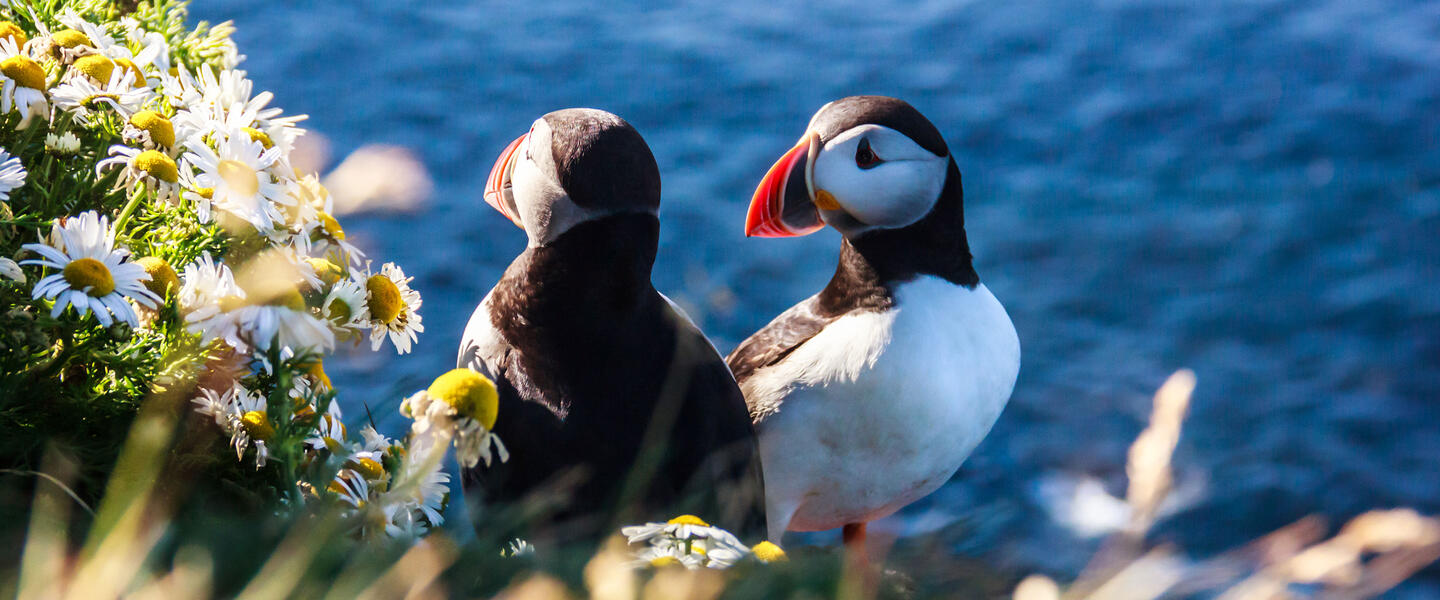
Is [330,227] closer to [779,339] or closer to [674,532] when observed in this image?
[674,532]

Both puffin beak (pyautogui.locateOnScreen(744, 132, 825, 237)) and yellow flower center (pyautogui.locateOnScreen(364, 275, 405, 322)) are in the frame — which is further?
puffin beak (pyautogui.locateOnScreen(744, 132, 825, 237))

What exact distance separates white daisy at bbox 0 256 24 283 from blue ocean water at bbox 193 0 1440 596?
193cm

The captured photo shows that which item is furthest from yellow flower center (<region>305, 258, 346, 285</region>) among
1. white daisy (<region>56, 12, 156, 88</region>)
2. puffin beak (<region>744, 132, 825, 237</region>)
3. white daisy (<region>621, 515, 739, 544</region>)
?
puffin beak (<region>744, 132, 825, 237</region>)

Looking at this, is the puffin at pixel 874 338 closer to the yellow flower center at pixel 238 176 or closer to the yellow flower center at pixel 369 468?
the yellow flower center at pixel 369 468

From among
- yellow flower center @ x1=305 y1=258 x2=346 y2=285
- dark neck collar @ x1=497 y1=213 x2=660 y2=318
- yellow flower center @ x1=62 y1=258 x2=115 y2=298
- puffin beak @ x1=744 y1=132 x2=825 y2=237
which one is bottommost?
yellow flower center @ x1=62 y1=258 x2=115 y2=298

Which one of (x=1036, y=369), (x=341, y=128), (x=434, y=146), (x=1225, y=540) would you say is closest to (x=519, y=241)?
(x=434, y=146)

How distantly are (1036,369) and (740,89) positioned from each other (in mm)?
2197

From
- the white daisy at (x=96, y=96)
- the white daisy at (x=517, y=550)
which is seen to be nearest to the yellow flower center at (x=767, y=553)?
the white daisy at (x=517, y=550)

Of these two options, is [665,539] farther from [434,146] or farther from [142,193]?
[434,146]

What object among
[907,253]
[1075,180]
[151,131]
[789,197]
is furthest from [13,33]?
[1075,180]

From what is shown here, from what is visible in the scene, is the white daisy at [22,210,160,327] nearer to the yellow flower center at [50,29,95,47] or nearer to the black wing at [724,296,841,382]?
the yellow flower center at [50,29,95,47]

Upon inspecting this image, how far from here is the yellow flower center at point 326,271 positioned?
1.64 meters

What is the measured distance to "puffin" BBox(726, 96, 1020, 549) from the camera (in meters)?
2.46

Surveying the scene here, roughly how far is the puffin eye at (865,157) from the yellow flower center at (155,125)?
4.50 feet
